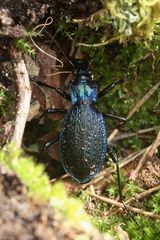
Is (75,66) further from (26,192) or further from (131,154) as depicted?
(26,192)

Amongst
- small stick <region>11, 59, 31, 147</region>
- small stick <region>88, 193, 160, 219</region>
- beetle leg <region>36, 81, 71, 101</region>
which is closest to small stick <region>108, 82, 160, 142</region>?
beetle leg <region>36, 81, 71, 101</region>

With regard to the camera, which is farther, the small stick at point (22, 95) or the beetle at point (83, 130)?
the beetle at point (83, 130)

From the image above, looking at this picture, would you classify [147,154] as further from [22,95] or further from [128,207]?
[22,95]

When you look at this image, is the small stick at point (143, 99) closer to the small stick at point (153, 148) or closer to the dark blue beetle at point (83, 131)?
the dark blue beetle at point (83, 131)

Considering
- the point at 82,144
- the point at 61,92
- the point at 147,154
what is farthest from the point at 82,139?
the point at 147,154

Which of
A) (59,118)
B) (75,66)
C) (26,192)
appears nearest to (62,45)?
(75,66)

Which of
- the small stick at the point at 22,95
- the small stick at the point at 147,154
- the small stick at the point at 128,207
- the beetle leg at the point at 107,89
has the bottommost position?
the small stick at the point at 128,207

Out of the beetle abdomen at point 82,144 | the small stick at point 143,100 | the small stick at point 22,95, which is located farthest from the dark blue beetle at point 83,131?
the small stick at point 22,95

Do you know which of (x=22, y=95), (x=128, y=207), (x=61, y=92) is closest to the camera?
(x=22, y=95)

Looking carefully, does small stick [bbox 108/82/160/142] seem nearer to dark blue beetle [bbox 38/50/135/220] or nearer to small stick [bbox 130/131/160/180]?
dark blue beetle [bbox 38/50/135/220]
